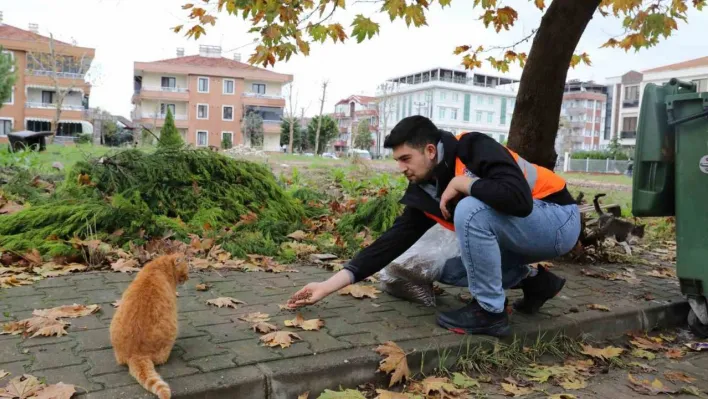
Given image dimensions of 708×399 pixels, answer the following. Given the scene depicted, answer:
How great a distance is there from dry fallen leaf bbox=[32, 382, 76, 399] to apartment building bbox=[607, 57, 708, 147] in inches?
1727

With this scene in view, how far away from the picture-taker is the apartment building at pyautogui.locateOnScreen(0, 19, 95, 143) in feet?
154

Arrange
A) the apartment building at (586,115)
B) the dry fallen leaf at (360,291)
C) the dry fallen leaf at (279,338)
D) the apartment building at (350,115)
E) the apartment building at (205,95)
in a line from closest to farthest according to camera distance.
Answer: the dry fallen leaf at (279,338), the dry fallen leaf at (360,291), the apartment building at (205,95), the apartment building at (586,115), the apartment building at (350,115)

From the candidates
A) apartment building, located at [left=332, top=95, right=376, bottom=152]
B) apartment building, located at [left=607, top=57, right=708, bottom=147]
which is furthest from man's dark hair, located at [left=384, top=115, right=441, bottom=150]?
apartment building, located at [left=332, top=95, right=376, bottom=152]

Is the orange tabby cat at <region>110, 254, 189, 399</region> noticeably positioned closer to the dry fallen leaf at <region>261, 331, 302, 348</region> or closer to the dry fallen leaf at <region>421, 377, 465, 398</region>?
the dry fallen leaf at <region>261, 331, 302, 348</region>

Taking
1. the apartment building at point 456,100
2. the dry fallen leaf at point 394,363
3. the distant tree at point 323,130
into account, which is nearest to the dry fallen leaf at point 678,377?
the dry fallen leaf at point 394,363

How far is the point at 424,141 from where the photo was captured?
9.48 feet

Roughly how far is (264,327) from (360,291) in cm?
99

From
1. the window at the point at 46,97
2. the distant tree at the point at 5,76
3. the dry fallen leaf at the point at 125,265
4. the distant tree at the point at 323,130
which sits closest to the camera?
the dry fallen leaf at the point at 125,265

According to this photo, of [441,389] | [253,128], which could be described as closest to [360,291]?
[441,389]

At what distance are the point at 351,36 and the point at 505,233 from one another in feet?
10.2

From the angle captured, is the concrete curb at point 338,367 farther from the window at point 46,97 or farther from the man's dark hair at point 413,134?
the window at point 46,97

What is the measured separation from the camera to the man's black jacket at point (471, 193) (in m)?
2.69

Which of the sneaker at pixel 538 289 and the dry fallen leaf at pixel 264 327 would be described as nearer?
the dry fallen leaf at pixel 264 327

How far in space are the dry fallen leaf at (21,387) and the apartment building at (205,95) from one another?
54880mm
